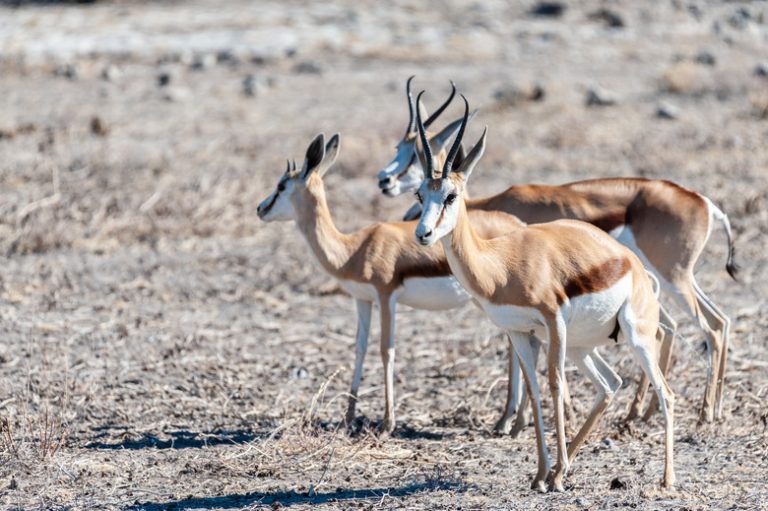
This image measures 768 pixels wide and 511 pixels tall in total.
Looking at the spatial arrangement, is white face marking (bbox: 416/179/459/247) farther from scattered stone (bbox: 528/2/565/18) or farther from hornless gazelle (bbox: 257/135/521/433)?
scattered stone (bbox: 528/2/565/18)

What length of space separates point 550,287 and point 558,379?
48cm

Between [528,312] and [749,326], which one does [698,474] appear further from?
[749,326]

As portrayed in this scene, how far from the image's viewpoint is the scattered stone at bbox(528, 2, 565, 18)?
2952 cm

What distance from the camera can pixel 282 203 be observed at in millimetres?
7586

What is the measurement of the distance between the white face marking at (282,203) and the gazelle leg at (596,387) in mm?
2150

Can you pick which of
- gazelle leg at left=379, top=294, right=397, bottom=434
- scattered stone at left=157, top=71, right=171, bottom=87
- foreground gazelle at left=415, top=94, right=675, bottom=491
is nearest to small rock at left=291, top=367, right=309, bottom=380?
gazelle leg at left=379, top=294, right=397, bottom=434

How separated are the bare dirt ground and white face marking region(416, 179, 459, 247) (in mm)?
1358

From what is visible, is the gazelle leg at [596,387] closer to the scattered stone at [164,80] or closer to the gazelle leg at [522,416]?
the gazelle leg at [522,416]

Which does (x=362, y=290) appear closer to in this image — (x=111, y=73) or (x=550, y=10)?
(x=111, y=73)

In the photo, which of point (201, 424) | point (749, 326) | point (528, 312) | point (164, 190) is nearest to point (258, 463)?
point (201, 424)

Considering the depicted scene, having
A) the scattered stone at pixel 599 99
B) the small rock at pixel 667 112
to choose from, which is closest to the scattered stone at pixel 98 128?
the scattered stone at pixel 599 99

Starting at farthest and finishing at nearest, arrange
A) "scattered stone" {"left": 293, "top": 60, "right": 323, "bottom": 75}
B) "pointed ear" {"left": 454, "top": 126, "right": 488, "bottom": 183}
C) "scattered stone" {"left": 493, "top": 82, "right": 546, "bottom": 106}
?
"scattered stone" {"left": 293, "top": 60, "right": 323, "bottom": 75} → "scattered stone" {"left": 493, "top": 82, "right": 546, "bottom": 106} → "pointed ear" {"left": 454, "top": 126, "right": 488, "bottom": 183}

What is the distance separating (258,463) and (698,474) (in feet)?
7.69

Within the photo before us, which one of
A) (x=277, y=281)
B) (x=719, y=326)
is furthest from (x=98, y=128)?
(x=719, y=326)
